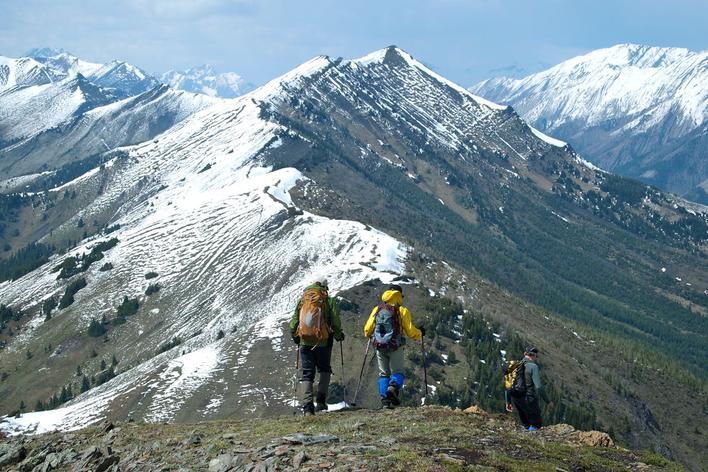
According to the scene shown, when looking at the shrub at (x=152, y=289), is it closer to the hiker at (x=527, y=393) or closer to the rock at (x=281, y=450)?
the hiker at (x=527, y=393)

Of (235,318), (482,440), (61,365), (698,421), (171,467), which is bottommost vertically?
(61,365)

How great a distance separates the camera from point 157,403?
3976 inches

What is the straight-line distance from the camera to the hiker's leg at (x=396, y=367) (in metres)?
27.5

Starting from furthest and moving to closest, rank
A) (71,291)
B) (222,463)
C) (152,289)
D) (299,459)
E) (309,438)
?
(71,291), (152,289), (309,438), (222,463), (299,459)

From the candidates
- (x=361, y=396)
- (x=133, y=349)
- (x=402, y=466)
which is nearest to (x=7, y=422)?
(x=361, y=396)

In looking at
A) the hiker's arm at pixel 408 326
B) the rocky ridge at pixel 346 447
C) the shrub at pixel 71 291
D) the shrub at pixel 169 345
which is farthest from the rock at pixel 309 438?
the shrub at pixel 71 291

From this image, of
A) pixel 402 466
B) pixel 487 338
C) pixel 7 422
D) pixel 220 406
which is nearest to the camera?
pixel 402 466

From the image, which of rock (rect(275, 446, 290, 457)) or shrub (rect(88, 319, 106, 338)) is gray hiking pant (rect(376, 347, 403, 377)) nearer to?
rock (rect(275, 446, 290, 457))

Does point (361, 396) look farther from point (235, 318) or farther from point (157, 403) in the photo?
point (235, 318)

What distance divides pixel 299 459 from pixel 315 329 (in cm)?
756

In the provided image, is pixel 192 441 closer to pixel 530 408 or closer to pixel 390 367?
pixel 390 367

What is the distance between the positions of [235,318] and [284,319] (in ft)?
66.2

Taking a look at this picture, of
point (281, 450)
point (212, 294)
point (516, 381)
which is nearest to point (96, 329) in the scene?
point (212, 294)

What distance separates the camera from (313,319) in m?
26.6
